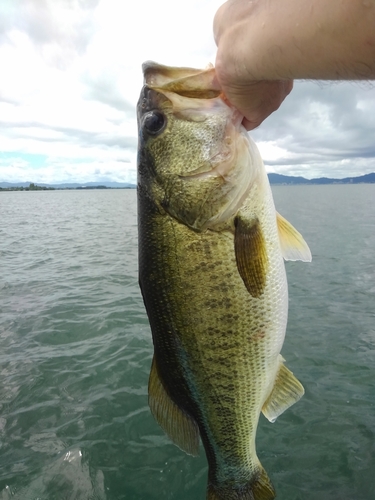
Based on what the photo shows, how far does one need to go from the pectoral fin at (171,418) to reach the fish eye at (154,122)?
5.65 feet

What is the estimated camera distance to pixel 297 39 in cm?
139

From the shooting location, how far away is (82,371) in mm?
7441

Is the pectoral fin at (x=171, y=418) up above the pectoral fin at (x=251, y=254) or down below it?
below

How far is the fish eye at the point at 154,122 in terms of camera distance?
2.58 meters

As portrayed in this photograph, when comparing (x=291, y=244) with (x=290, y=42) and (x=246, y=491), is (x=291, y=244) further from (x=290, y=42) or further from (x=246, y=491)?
(x=246, y=491)

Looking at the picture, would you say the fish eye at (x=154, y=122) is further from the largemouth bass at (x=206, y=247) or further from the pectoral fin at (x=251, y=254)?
the pectoral fin at (x=251, y=254)

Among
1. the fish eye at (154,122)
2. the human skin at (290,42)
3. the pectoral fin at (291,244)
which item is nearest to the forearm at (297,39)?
the human skin at (290,42)

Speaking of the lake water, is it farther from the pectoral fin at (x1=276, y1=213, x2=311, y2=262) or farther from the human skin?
the human skin

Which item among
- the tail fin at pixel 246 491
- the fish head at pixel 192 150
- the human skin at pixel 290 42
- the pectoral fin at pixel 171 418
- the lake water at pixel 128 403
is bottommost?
the lake water at pixel 128 403

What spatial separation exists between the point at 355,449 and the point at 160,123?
530 cm

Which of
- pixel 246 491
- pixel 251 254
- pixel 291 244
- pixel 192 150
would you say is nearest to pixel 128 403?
pixel 246 491

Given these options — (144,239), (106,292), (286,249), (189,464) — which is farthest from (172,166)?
(106,292)

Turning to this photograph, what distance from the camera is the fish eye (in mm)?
2584

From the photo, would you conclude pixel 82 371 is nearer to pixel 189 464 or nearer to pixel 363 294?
pixel 189 464
